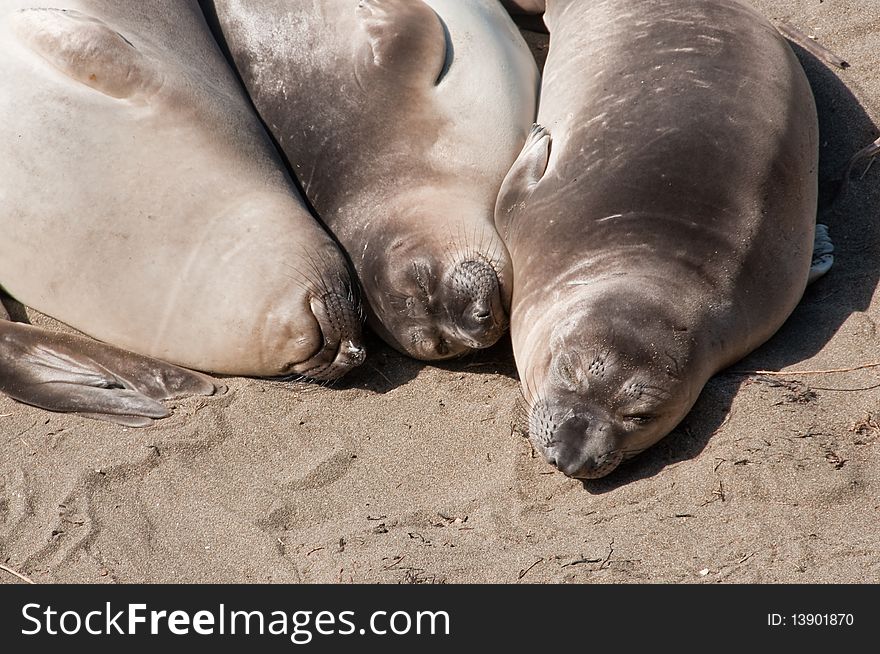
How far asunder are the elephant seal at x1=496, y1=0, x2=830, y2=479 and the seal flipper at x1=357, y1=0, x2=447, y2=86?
550mm

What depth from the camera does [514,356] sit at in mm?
4730

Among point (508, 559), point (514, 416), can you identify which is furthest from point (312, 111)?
point (508, 559)

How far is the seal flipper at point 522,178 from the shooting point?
16.1 feet

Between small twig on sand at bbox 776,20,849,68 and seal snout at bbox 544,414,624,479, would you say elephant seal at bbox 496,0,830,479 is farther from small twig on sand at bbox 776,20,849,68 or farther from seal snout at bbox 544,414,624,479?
small twig on sand at bbox 776,20,849,68

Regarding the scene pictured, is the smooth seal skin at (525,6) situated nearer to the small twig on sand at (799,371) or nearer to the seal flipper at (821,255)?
the seal flipper at (821,255)

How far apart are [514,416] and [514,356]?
0.98 ft

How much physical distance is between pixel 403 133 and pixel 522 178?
0.60 meters

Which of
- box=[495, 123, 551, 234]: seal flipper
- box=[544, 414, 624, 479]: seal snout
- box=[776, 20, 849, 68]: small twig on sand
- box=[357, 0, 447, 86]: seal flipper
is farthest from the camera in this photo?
box=[776, 20, 849, 68]: small twig on sand

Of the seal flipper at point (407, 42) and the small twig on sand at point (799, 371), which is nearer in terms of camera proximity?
the small twig on sand at point (799, 371)

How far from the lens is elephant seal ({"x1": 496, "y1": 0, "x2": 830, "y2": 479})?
4078mm

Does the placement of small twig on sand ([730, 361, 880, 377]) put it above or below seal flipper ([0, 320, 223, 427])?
below

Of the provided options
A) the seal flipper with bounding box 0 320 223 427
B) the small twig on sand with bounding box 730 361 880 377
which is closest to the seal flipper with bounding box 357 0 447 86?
the seal flipper with bounding box 0 320 223 427

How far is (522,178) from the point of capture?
4.95 meters

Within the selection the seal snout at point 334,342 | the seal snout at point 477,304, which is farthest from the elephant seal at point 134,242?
the seal snout at point 477,304
